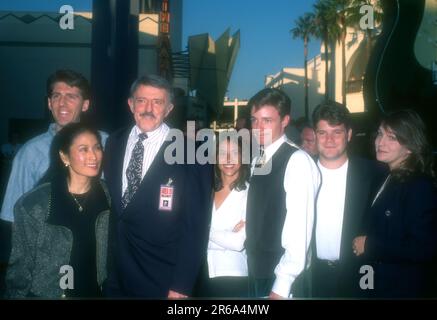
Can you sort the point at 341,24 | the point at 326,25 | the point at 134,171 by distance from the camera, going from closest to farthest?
the point at 134,171, the point at 341,24, the point at 326,25

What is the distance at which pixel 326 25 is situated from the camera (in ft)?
97.7

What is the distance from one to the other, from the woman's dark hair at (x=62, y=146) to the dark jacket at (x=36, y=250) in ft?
0.57

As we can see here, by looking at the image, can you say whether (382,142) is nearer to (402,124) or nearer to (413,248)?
(402,124)

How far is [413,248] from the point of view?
7.08 feet

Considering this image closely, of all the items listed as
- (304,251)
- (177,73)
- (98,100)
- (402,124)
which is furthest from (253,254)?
(177,73)

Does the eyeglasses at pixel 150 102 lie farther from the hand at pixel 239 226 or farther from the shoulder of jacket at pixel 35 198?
the hand at pixel 239 226

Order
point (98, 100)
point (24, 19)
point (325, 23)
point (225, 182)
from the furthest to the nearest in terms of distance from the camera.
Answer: point (325, 23), point (24, 19), point (98, 100), point (225, 182)

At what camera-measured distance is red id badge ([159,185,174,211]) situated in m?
2.29

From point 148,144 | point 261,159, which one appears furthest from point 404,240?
point 148,144

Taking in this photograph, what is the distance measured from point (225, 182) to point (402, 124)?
3.66ft

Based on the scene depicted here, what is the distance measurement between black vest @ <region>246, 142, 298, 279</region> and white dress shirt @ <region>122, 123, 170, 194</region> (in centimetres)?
67

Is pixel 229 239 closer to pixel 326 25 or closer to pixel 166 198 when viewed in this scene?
pixel 166 198

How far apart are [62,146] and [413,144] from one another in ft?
6.87

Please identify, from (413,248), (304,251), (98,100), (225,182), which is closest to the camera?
(304,251)
